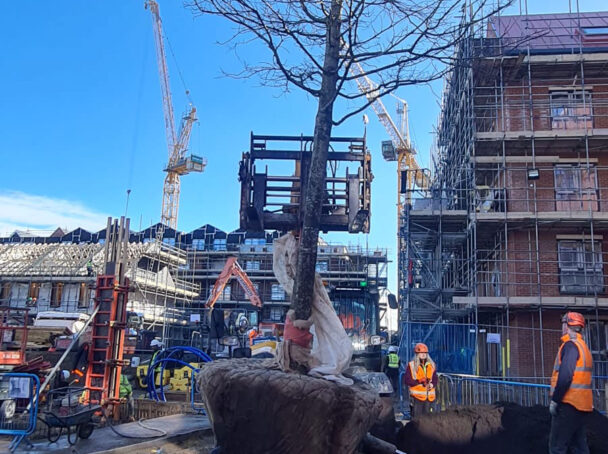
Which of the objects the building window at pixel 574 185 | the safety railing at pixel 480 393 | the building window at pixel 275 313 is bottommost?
the safety railing at pixel 480 393

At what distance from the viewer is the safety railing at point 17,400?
28.4 ft

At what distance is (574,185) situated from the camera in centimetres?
1969

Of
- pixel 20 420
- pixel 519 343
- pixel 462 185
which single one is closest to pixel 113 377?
pixel 20 420

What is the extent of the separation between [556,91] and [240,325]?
14926mm

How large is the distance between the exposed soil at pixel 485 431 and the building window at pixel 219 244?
49.9 meters

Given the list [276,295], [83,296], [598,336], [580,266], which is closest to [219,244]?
[276,295]

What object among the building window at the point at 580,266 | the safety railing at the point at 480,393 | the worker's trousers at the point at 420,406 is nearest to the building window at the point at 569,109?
the building window at the point at 580,266

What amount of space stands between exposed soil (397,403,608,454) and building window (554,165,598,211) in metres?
12.7

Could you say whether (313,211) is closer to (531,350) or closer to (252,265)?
(531,350)

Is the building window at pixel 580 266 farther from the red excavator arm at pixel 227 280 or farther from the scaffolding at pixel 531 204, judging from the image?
the red excavator arm at pixel 227 280

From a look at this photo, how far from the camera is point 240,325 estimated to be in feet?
73.2

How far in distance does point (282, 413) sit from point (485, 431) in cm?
558

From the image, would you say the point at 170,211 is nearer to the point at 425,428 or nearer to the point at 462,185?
the point at 462,185

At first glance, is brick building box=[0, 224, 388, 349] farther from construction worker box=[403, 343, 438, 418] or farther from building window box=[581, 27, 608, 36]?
construction worker box=[403, 343, 438, 418]
